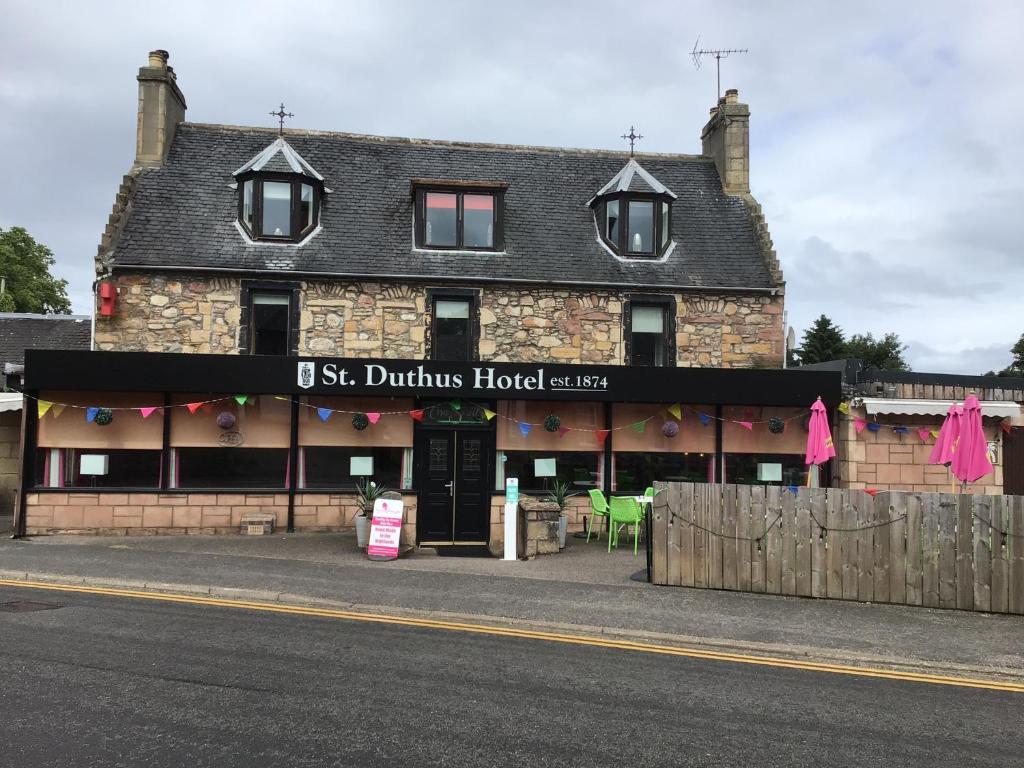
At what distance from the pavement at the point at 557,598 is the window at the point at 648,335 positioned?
17.5 ft

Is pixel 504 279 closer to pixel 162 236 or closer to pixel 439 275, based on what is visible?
pixel 439 275

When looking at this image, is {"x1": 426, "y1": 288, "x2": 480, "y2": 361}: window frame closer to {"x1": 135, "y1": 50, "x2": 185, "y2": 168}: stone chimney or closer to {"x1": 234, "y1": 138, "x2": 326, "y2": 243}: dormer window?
{"x1": 234, "y1": 138, "x2": 326, "y2": 243}: dormer window

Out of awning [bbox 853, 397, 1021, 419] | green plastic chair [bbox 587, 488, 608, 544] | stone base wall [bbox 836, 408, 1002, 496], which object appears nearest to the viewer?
green plastic chair [bbox 587, 488, 608, 544]

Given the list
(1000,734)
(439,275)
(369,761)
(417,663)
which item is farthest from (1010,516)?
(439,275)

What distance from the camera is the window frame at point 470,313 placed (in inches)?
622

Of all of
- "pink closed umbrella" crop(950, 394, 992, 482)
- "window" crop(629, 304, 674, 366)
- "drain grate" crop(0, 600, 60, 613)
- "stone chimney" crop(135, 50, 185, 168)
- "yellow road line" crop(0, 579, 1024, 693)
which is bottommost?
"yellow road line" crop(0, 579, 1024, 693)

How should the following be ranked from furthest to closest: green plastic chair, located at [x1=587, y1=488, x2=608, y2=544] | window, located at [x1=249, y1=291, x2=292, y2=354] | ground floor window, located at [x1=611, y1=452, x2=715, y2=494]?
ground floor window, located at [x1=611, y1=452, x2=715, y2=494]
window, located at [x1=249, y1=291, x2=292, y2=354]
green plastic chair, located at [x1=587, y1=488, x2=608, y2=544]

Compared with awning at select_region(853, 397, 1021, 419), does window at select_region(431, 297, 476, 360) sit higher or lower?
higher

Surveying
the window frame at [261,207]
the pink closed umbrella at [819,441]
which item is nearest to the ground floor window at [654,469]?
the pink closed umbrella at [819,441]

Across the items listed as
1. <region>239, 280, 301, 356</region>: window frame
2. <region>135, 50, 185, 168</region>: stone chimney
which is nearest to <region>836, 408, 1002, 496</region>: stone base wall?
<region>239, 280, 301, 356</region>: window frame

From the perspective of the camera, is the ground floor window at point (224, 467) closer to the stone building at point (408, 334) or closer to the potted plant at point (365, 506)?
the stone building at point (408, 334)

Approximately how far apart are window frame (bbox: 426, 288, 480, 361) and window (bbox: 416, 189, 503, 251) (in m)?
1.36

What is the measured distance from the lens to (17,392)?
14836 mm

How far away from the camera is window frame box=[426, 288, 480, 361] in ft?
51.9
